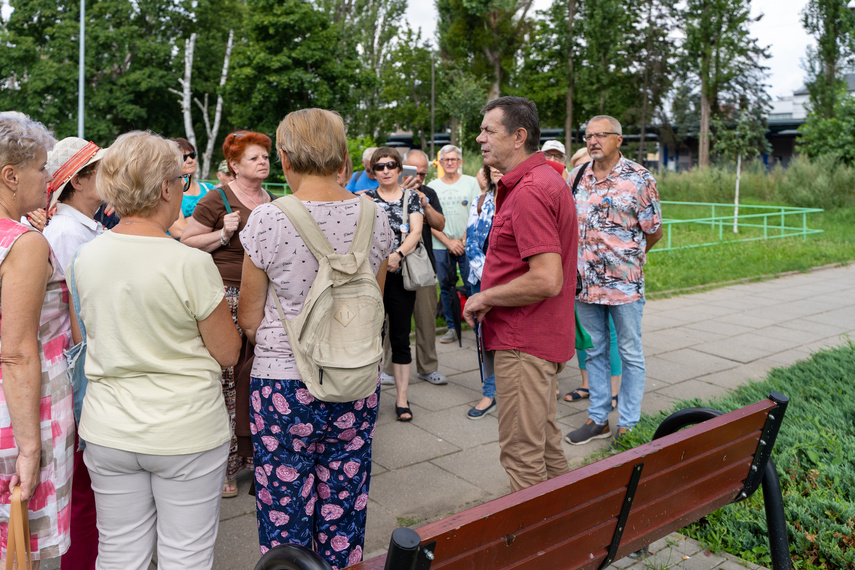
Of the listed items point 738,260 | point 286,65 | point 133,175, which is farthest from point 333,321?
point 286,65

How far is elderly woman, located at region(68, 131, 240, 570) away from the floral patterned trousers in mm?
238

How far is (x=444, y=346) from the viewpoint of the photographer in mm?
7312

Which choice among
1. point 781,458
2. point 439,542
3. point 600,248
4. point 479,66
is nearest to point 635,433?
point 781,458

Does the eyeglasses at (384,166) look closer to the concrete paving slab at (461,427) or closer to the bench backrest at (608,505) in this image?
the concrete paving slab at (461,427)

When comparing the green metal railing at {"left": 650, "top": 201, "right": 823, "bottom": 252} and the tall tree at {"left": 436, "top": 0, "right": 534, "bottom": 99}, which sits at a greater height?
the tall tree at {"left": 436, "top": 0, "right": 534, "bottom": 99}

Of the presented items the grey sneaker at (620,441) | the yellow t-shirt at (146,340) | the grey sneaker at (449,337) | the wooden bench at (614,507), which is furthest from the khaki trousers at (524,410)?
the grey sneaker at (449,337)

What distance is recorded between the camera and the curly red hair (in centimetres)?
375

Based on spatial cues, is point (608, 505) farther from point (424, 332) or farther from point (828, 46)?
point (828, 46)

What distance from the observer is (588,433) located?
184 inches

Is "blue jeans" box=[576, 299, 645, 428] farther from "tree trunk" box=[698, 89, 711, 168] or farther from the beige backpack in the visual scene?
"tree trunk" box=[698, 89, 711, 168]

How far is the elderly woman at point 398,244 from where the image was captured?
16.0 ft

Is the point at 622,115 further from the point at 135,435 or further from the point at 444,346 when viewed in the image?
the point at 135,435

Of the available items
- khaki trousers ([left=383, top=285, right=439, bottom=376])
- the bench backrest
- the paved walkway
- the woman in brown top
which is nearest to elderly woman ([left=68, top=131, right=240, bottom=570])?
the bench backrest

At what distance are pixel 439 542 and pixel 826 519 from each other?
244cm
